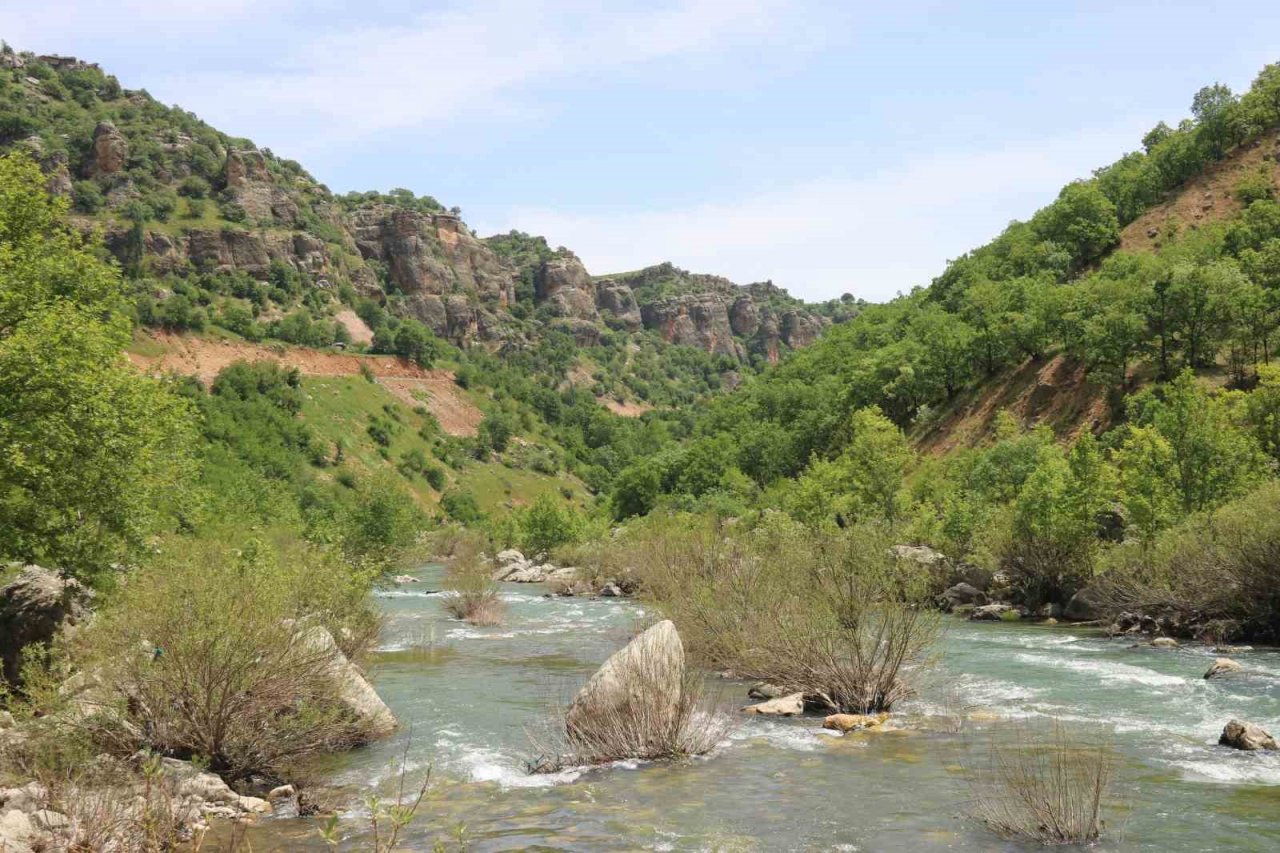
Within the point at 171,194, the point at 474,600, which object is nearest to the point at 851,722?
the point at 474,600

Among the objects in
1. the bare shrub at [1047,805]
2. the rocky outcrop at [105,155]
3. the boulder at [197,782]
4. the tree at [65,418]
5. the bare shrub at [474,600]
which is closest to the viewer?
the bare shrub at [1047,805]

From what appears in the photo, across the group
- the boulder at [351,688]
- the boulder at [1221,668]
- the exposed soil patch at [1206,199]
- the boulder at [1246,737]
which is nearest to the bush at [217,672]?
the boulder at [351,688]

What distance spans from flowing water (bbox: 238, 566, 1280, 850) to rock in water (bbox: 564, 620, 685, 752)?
28.1 inches

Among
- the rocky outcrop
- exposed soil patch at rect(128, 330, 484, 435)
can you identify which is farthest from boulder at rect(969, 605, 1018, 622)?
the rocky outcrop

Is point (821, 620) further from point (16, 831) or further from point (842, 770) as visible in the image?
point (16, 831)

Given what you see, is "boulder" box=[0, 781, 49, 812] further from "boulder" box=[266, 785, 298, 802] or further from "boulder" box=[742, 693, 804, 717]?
"boulder" box=[742, 693, 804, 717]

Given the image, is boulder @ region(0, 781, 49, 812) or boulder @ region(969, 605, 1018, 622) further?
boulder @ region(969, 605, 1018, 622)

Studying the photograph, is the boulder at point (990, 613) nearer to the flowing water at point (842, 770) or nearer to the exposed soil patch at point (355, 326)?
the flowing water at point (842, 770)

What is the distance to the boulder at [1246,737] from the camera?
14523 mm

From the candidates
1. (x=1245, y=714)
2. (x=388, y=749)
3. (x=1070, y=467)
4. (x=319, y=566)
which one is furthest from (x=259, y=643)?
(x=1070, y=467)

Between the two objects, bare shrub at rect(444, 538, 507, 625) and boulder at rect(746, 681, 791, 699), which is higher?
boulder at rect(746, 681, 791, 699)

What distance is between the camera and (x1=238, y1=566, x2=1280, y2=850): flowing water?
11125mm

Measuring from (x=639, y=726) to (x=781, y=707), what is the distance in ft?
14.7

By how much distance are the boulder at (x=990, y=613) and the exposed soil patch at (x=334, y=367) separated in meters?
85.4
